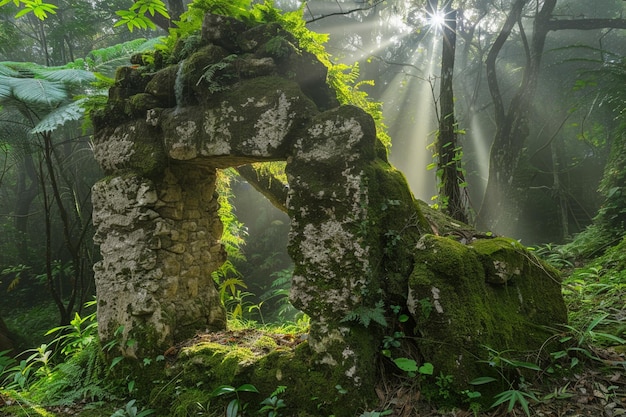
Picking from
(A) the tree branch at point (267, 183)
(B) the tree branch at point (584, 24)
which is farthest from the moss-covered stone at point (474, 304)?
(B) the tree branch at point (584, 24)

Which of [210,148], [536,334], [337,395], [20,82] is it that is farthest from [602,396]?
A: [20,82]

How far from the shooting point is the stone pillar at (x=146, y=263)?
3.30 meters

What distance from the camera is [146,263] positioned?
3.35 metres

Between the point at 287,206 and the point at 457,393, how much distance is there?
1836mm

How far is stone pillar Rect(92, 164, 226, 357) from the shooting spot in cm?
330

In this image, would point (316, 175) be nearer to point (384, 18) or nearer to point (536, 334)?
point (536, 334)

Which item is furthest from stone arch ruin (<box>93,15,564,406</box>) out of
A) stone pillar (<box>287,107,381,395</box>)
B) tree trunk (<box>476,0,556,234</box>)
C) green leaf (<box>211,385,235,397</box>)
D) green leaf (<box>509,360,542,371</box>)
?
tree trunk (<box>476,0,556,234</box>)

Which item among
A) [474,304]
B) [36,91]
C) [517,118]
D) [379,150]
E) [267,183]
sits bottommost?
[474,304]

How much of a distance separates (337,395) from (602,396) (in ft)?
5.74

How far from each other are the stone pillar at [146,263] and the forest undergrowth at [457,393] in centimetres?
24

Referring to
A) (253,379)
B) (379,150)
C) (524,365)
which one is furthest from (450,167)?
(253,379)

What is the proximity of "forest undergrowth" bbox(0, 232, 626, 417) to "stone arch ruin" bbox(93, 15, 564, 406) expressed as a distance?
0.72 feet

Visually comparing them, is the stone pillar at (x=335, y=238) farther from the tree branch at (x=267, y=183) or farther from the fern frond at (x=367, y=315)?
the tree branch at (x=267, y=183)

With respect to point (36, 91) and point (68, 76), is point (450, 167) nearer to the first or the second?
point (68, 76)
